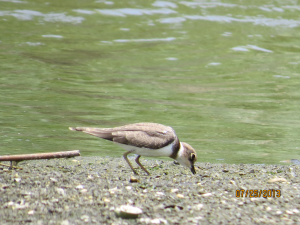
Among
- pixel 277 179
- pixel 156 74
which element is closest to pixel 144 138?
pixel 277 179

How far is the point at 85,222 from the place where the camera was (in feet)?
15.5

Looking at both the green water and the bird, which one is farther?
the green water

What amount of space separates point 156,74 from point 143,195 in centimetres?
934

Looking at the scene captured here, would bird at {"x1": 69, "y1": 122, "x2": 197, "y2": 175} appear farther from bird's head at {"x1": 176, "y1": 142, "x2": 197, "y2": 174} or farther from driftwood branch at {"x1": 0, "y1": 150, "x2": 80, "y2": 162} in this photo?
driftwood branch at {"x1": 0, "y1": 150, "x2": 80, "y2": 162}

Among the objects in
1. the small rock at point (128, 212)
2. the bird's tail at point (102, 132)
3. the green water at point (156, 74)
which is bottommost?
the green water at point (156, 74)

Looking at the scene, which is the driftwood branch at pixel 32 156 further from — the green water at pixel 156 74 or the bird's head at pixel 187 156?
the green water at pixel 156 74

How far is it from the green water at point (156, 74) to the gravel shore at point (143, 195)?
1442 mm

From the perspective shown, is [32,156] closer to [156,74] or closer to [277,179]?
[277,179]

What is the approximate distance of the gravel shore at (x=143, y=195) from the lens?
493 cm

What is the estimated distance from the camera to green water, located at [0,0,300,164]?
31.1 ft

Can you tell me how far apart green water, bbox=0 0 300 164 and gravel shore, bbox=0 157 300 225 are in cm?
144
